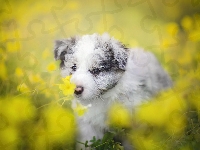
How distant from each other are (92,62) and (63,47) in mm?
209

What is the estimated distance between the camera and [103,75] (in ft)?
5.65

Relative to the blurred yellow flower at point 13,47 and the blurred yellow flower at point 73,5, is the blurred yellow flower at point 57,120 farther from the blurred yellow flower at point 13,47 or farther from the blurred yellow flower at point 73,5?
the blurred yellow flower at point 73,5

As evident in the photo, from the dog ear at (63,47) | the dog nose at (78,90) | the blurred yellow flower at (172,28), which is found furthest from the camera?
the blurred yellow flower at (172,28)

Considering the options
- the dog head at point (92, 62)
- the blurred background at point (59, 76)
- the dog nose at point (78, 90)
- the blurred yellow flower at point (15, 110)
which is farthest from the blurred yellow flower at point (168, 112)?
the blurred yellow flower at point (15, 110)

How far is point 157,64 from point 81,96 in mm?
474

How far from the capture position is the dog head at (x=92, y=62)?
5.56ft

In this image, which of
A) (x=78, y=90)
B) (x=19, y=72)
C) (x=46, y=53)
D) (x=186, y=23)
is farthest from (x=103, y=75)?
(x=186, y=23)

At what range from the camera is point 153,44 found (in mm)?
1875

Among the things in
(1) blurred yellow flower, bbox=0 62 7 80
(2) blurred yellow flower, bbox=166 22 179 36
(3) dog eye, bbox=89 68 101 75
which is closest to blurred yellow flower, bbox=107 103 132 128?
(3) dog eye, bbox=89 68 101 75

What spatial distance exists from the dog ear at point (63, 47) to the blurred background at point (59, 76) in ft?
0.11

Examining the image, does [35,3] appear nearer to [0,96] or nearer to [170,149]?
[0,96]

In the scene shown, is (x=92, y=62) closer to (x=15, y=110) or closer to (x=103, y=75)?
(x=103, y=75)

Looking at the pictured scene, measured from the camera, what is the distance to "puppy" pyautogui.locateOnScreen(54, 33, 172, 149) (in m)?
1.71

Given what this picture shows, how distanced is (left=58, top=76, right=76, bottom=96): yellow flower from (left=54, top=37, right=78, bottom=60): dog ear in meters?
0.13
